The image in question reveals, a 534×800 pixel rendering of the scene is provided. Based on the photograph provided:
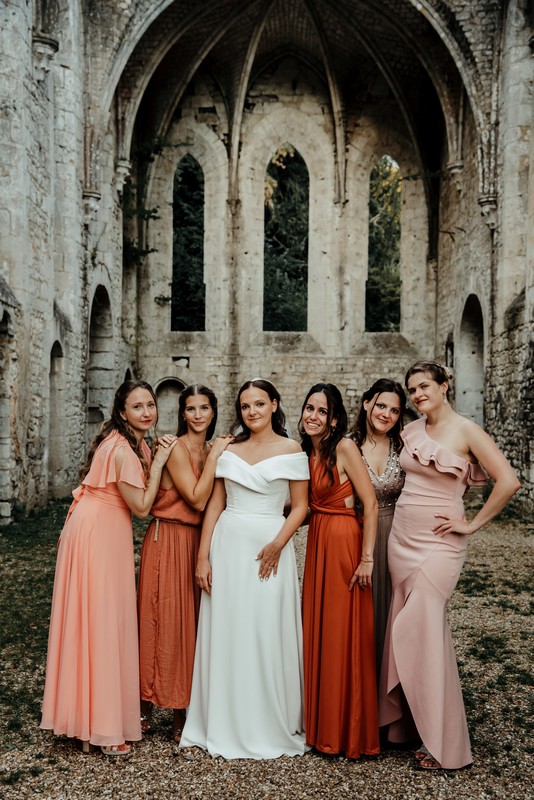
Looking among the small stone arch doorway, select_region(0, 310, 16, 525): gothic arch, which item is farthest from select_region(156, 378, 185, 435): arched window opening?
select_region(0, 310, 16, 525): gothic arch

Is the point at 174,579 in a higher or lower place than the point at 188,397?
lower

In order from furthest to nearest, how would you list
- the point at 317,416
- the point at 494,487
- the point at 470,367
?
the point at 470,367
the point at 317,416
the point at 494,487

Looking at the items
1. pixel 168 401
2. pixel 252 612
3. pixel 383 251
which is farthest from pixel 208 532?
pixel 383 251

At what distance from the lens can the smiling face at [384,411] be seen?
11.5 ft

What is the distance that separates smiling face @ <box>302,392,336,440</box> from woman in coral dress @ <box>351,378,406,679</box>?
0.20 metres

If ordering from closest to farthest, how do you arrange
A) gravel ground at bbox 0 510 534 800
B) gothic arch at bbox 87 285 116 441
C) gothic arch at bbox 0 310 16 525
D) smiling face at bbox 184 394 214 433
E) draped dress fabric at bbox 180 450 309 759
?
gravel ground at bbox 0 510 534 800 < draped dress fabric at bbox 180 450 309 759 < smiling face at bbox 184 394 214 433 < gothic arch at bbox 0 310 16 525 < gothic arch at bbox 87 285 116 441

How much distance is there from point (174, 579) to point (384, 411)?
122cm

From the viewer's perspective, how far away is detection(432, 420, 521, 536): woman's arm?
3225 millimetres

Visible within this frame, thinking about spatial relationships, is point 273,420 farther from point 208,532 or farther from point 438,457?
point 438,457

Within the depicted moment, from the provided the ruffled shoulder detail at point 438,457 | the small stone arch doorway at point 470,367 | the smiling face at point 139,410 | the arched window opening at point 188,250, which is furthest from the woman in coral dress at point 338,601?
the arched window opening at point 188,250

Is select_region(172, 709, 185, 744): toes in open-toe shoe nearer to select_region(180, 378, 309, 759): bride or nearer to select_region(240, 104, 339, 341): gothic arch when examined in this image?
select_region(180, 378, 309, 759): bride

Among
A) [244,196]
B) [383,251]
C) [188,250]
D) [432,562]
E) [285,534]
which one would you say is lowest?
[432,562]

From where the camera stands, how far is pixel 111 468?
3.40m

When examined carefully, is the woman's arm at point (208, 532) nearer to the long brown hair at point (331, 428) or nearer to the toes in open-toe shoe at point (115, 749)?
the long brown hair at point (331, 428)
